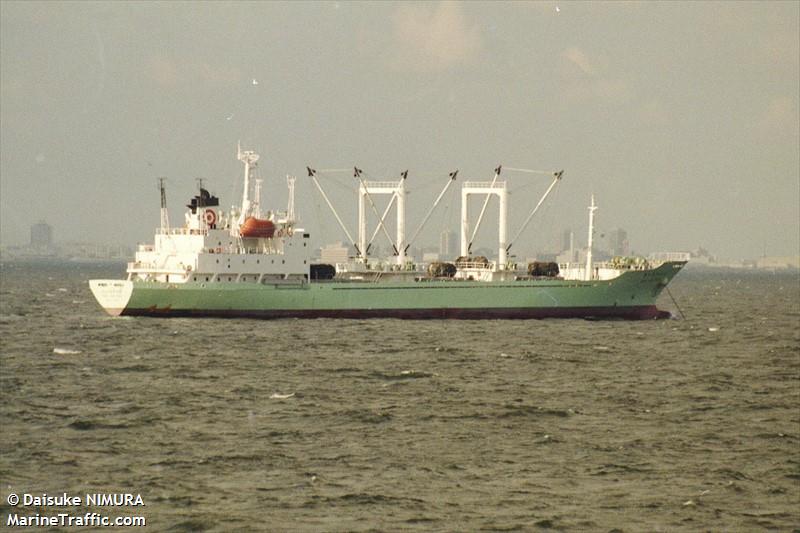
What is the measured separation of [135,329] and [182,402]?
28794 millimetres

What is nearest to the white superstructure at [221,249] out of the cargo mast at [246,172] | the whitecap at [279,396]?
the cargo mast at [246,172]

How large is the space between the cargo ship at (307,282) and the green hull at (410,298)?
0.07 meters

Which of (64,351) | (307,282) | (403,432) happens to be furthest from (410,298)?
(403,432)

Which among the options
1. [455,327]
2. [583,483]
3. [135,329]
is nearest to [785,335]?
[455,327]

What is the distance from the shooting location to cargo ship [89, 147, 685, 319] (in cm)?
6956

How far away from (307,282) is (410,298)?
23.7 ft

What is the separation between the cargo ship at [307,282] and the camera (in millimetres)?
69562

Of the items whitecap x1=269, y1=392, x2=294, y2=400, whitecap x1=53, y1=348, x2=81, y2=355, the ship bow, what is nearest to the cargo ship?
the ship bow

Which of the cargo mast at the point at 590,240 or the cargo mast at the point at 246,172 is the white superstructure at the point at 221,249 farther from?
the cargo mast at the point at 590,240

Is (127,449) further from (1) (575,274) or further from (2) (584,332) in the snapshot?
(1) (575,274)

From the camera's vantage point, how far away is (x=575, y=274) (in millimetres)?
81125

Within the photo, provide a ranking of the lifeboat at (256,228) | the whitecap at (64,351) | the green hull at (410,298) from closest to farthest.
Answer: the whitecap at (64,351) → the green hull at (410,298) → the lifeboat at (256,228)

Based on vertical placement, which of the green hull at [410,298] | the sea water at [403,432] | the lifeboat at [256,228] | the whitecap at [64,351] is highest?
the lifeboat at [256,228]

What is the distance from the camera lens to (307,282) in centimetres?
7200
